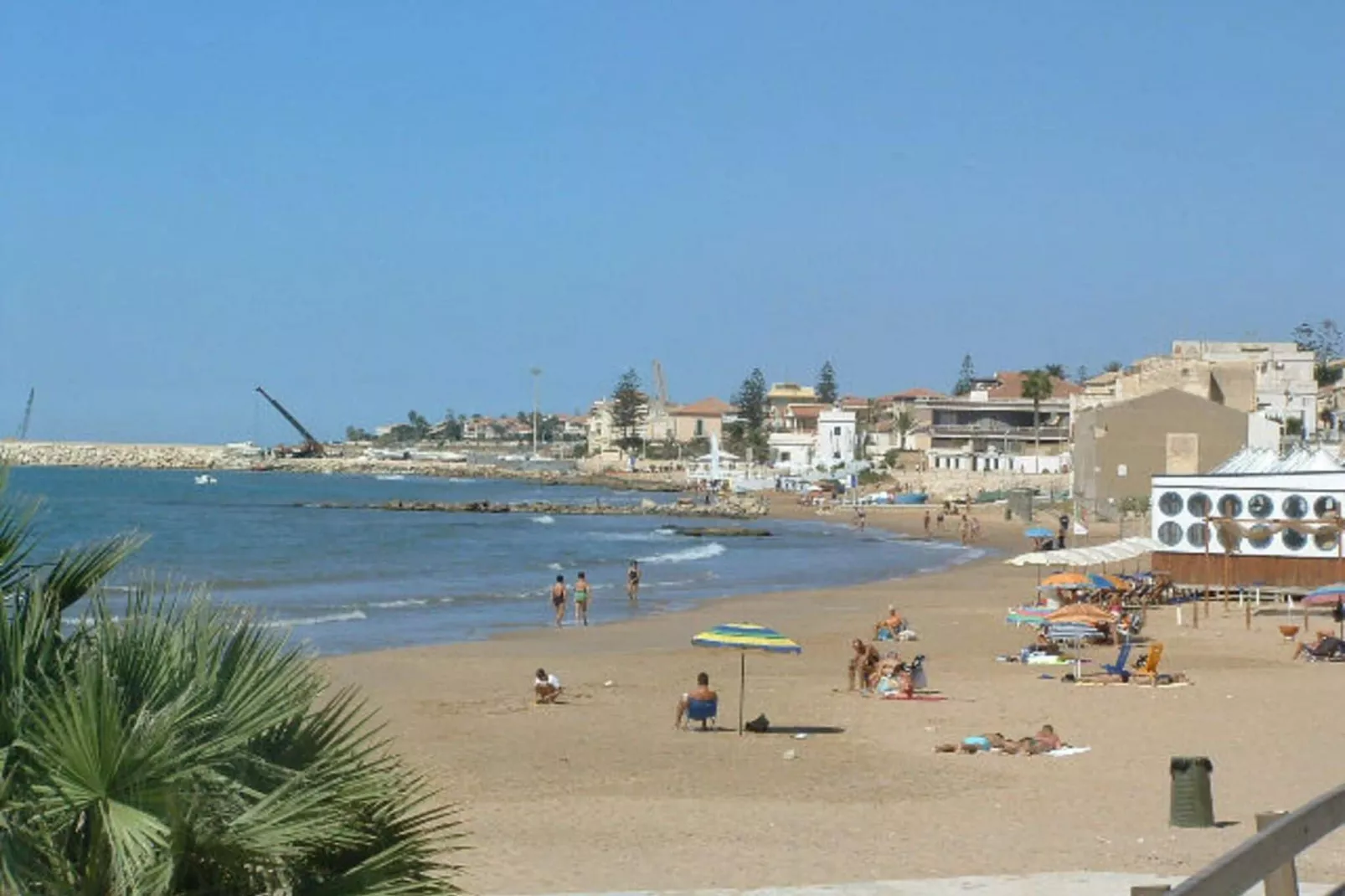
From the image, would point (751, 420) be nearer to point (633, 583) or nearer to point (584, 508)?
point (584, 508)

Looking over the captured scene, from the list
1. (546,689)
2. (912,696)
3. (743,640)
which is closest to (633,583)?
(546,689)

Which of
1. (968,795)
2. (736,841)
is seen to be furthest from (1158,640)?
(736,841)

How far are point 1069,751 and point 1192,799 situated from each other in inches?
165

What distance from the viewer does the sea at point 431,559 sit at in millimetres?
34312

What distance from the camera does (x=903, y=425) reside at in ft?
473

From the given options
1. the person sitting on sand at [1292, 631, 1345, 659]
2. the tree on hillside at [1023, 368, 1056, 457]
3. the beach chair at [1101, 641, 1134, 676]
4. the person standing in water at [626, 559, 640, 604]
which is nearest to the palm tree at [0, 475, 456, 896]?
the beach chair at [1101, 641, 1134, 676]

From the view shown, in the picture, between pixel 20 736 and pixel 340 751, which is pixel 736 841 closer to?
pixel 340 751

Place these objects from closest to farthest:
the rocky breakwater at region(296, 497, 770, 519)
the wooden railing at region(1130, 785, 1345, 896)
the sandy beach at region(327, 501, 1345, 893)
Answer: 1. the wooden railing at region(1130, 785, 1345, 896)
2. the sandy beach at region(327, 501, 1345, 893)
3. the rocky breakwater at region(296, 497, 770, 519)

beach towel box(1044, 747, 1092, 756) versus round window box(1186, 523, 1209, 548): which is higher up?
round window box(1186, 523, 1209, 548)

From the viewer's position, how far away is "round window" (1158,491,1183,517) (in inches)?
1352

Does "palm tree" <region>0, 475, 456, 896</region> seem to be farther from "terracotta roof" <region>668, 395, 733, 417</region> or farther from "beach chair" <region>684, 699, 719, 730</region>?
"terracotta roof" <region>668, 395, 733, 417</region>

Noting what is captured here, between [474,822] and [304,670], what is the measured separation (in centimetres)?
781

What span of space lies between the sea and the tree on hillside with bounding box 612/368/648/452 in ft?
217

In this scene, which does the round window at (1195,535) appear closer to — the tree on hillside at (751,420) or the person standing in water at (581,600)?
the person standing in water at (581,600)
